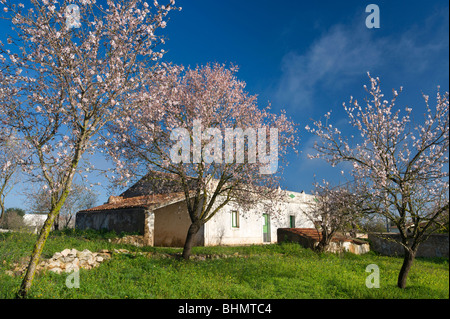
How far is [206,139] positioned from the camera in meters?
13.9

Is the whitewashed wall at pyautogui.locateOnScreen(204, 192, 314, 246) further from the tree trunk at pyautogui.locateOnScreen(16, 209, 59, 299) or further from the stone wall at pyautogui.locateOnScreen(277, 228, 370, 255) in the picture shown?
the tree trunk at pyautogui.locateOnScreen(16, 209, 59, 299)

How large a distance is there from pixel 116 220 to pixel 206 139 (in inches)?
436

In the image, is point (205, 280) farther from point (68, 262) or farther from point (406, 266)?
point (406, 266)

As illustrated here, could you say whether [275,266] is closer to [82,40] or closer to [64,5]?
[82,40]

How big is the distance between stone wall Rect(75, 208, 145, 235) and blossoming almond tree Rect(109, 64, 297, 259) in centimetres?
558

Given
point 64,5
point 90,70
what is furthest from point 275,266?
point 64,5

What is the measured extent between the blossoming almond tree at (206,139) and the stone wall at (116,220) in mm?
5575

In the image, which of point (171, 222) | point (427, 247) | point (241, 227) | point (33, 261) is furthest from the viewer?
point (427, 247)

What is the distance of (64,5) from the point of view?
854 centimetres

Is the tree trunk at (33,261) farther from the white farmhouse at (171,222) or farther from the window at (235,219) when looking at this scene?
the window at (235,219)

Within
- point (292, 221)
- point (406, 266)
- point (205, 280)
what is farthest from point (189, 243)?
point (292, 221)

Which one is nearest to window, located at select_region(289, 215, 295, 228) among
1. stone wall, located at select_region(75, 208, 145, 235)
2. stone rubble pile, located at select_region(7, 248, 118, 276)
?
stone wall, located at select_region(75, 208, 145, 235)
